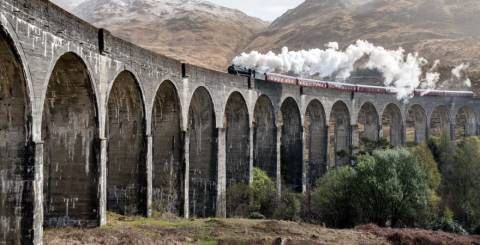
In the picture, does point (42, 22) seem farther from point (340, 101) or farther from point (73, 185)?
point (340, 101)

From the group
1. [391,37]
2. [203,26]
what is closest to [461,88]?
[391,37]

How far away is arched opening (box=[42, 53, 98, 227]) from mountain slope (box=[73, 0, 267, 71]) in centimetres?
8446

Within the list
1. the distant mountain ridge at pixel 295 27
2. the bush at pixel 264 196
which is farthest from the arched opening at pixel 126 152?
the distant mountain ridge at pixel 295 27

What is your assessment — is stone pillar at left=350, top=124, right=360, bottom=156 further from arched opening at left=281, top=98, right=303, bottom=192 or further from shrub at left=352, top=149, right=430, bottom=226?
shrub at left=352, top=149, right=430, bottom=226


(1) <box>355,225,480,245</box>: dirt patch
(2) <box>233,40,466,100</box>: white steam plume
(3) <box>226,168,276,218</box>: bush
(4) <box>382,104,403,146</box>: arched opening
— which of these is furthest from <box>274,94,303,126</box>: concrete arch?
(4) <box>382,104,403,146</box>: arched opening

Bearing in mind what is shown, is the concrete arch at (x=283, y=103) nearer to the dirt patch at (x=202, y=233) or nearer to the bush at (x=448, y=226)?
the bush at (x=448, y=226)

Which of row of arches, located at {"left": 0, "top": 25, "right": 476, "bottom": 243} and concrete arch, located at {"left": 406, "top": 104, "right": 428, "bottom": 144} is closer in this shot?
row of arches, located at {"left": 0, "top": 25, "right": 476, "bottom": 243}

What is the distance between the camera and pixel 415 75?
56.8m

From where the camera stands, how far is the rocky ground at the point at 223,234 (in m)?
17.1

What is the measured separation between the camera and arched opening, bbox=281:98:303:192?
39.1 m

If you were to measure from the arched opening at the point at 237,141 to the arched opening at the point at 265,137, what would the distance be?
118 inches

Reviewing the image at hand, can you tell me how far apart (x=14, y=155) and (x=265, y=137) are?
80.7ft

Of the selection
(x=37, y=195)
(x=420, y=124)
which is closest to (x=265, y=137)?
(x=420, y=124)

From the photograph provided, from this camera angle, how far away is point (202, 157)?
30.1 metres
